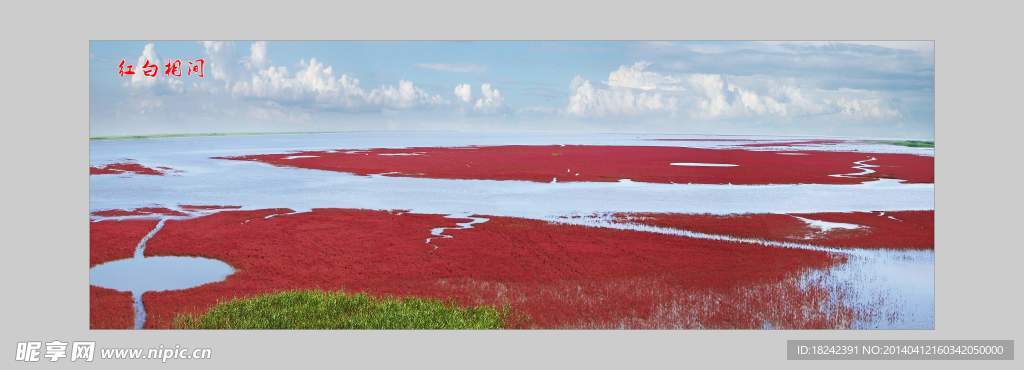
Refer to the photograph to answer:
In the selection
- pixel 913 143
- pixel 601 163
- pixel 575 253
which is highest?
pixel 913 143

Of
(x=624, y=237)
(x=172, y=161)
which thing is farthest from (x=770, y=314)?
(x=172, y=161)

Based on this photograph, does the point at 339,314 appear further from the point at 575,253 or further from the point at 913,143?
the point at 913,143

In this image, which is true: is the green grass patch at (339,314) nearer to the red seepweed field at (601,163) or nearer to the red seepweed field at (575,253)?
the red seepweed field at (575,253)

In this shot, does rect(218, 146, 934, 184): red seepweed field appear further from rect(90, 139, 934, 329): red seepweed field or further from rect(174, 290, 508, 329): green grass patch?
rect(174, 290, 508, 329): green grass patch

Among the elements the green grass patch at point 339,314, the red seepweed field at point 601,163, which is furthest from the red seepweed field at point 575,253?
the green grass patch at point 339,314

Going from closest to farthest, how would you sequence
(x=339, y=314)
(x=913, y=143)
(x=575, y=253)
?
(x=339, y=314) → (x=575, y=253) → (x=913, y=143)

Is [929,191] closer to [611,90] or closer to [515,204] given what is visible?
[611,90]

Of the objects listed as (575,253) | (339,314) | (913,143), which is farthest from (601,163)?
(339,314)

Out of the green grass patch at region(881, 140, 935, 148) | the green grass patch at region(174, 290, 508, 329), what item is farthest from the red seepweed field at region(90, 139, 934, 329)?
the green grass patch at region(881, 140, 935, 148)
